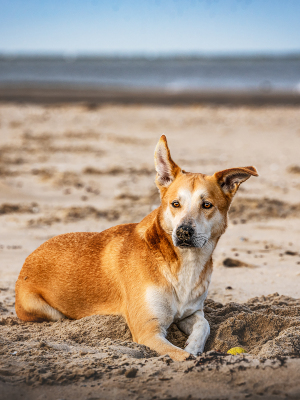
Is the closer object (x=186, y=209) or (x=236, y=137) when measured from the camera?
(x=186, y=209)

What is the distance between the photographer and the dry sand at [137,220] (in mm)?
3094

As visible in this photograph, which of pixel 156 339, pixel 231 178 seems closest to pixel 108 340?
pixel 156 339

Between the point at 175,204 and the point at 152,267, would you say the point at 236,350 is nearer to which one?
the point at 152,267

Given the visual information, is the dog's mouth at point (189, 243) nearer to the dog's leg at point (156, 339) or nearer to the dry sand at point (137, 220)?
the dog's leg at point (156, 339)

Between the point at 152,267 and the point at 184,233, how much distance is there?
55cm

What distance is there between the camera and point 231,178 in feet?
14.0

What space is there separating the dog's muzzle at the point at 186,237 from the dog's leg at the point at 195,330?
785 mm

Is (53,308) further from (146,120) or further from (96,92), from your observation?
Answer: (96,92)

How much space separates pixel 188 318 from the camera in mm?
4363

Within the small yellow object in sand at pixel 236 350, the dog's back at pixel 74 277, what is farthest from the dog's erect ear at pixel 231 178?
the small yellow object in sand at pixel 236 350

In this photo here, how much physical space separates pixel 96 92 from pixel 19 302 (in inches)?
1099

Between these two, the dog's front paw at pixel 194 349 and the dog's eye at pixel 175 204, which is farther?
the dog's eye at pixel 175 204

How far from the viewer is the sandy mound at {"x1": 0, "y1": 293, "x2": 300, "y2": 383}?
3301 millimetres

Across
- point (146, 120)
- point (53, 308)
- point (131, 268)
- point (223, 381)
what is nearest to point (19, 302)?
point (53, 308)
